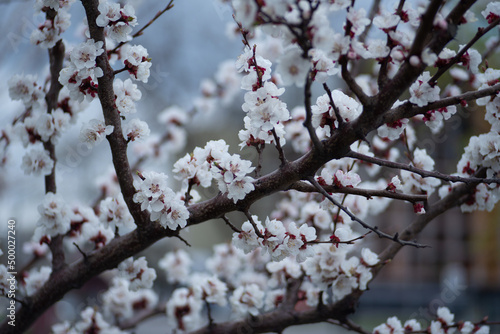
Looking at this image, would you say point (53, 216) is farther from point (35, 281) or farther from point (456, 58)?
point (456, 58)

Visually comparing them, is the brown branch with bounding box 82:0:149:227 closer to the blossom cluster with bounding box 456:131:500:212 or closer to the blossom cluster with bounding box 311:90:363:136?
the blossom cluster with bounding box 311:90:363:136

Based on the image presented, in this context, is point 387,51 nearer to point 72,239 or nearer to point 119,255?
point 119,255

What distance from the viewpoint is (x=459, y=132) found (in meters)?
8.38

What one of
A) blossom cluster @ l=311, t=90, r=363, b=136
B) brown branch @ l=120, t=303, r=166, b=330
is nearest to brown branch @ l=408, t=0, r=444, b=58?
blossom cluster @ l=311, t=90, r=363, b=136

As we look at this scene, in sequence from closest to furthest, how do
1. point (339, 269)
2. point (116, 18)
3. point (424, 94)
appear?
point (424, 94)
point (116, 18)
point (339, 269)

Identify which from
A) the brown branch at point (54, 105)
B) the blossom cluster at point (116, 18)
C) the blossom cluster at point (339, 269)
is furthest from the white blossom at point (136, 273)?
the blossom cluster at point (116, 18)

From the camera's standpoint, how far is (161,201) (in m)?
1.32

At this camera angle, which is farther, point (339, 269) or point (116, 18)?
point (339, 269)

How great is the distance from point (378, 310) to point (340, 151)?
7963mm

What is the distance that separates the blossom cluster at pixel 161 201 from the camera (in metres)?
1.31

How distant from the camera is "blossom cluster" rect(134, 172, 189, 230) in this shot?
1.31 metres

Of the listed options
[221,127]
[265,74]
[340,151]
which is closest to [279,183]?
[340,151]

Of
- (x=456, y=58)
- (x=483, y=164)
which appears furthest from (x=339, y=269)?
(x=456, y=58)

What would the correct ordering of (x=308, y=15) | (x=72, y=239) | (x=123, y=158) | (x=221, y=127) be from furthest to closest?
(x=221, y=127)
(x=72, y=239)
(x=123, y=158)
(x=308, y=15)
